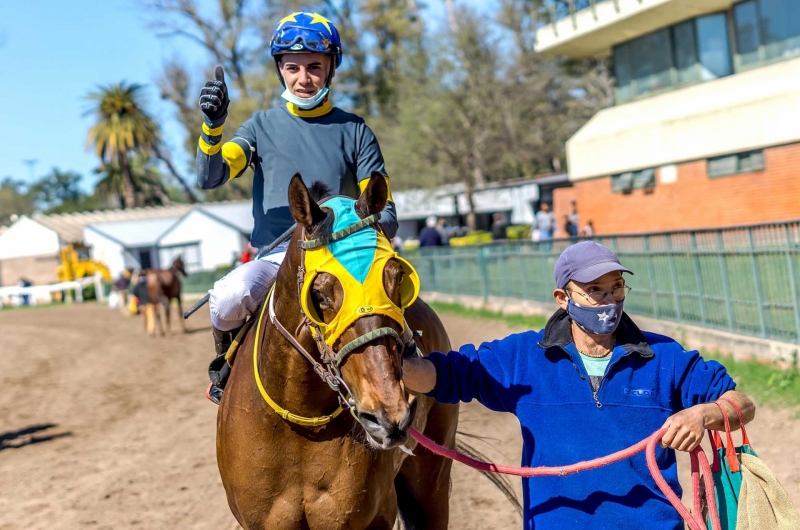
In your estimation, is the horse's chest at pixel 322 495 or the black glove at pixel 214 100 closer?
the horse's chest at pixel 322 495

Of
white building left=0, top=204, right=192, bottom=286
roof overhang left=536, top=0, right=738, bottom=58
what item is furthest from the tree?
roof overhang left=536, top=0, right=738, bottom=58

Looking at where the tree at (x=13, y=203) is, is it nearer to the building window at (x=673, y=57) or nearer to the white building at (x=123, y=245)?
the white building at (x=123, y=245)

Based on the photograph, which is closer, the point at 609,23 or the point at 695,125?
the point at 695,125

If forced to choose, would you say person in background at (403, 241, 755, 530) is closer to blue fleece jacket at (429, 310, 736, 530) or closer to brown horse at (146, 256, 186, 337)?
blue fleece jacket at (429, 310, 736, 530)

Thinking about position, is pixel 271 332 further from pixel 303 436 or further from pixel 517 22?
pixel 517 22

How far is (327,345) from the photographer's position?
276 centimetres

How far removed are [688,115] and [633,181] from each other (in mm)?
2632

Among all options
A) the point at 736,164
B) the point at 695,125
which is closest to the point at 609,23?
the point at 695,125

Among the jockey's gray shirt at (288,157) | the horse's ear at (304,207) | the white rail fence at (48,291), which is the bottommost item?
the horse's ear at (304,207)

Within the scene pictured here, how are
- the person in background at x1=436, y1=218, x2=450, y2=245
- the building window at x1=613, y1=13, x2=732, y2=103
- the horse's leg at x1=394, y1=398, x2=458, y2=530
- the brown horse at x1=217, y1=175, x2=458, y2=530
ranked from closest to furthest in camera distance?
the brown horse at x1=217, y1=175, x2=458, y2=530 → the horse's leg at x1=394, y1=398, x2=458, y2=530 → the building window at x1=613, y1=13, x2=732, y2=103 → the person in background at x1=436, y1=218, x2=450, y2=245

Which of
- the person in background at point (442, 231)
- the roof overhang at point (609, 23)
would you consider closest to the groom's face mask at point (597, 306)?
the roof overhang at point (609, 23)

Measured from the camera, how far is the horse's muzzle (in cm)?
249

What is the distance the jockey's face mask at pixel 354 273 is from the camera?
2.66 metres

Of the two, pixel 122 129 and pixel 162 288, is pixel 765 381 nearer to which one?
pixel 162 288
